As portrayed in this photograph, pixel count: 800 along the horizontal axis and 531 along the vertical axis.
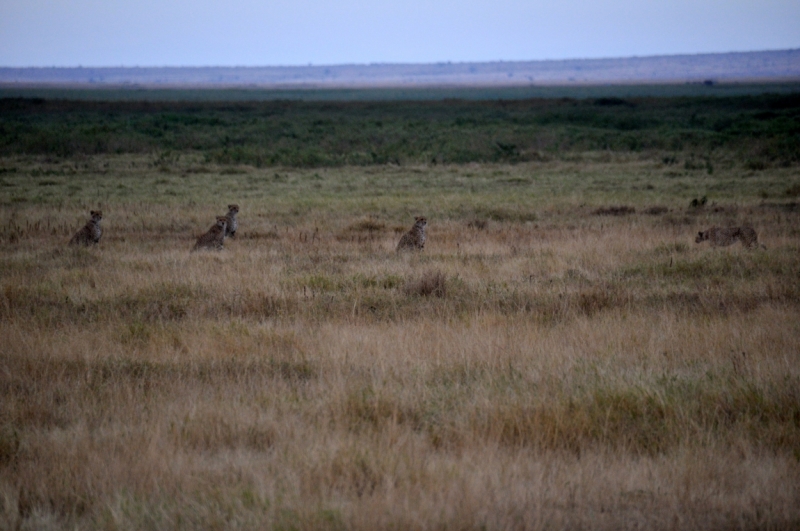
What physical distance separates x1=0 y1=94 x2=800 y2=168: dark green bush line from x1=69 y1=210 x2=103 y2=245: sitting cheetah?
19711 mm

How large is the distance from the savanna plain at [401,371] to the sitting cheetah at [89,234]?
0.21 meters

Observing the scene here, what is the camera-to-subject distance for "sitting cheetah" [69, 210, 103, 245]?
1421cm

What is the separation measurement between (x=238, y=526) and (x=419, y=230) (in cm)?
1028

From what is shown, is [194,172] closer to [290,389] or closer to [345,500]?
[290,389]

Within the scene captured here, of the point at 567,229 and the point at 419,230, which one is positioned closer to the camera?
the point at 419,230

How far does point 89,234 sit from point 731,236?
12.0 metres

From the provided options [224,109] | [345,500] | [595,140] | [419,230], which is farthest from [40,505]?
[224,109]

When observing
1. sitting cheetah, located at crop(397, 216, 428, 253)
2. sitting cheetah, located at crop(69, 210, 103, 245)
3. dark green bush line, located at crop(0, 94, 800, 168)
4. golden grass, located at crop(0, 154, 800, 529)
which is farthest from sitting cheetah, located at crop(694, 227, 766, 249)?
dark green bush line, located at crop(0, 94, 800, 168)

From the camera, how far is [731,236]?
13.8m

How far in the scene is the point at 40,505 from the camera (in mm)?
4332

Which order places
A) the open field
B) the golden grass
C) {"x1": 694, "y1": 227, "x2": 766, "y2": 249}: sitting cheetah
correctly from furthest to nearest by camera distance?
the open field → {"x1": 694, "y1": 227, "x2": 766, "y2": 249}: sitting cheetah → the golden grass

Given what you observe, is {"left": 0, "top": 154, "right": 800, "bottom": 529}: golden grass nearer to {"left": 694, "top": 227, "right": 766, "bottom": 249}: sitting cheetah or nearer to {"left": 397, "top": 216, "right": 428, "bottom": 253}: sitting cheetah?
{"left": 397, "top": 216, "right": 428, "bottom": 253}: sitting cheetah

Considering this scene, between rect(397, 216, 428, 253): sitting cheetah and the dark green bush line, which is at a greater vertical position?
the dark green bush line

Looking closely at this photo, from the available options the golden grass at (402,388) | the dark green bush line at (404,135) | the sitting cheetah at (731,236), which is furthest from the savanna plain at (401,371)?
the dark green bush line at (404,135)
